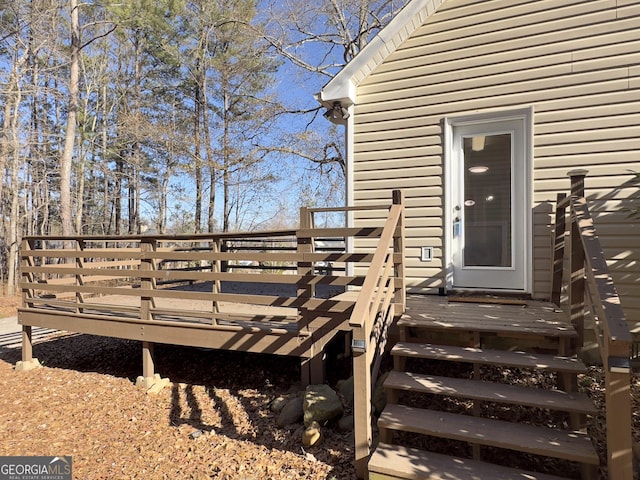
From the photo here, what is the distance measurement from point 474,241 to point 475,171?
86 centimetres

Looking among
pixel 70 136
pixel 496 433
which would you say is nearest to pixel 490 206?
pixel 496 433

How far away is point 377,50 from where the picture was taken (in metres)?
4.84

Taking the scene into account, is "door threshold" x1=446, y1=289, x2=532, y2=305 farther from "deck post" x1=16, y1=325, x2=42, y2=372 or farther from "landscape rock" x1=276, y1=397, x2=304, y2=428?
"deck post" x1=16, y1=325, x2=42, y2=372

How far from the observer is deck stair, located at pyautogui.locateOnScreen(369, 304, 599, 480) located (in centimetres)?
217

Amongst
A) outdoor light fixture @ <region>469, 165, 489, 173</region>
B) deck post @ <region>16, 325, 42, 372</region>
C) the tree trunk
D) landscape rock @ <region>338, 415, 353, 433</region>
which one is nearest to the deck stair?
landscape rock @ <region>338, 415, 353, 433</region>

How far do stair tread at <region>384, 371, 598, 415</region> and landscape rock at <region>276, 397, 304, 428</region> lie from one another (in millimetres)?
986

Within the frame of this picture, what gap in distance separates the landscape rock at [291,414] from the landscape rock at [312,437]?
33 cm

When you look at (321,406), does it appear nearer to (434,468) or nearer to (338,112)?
(434,468)

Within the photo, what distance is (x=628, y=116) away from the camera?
12.8 ft

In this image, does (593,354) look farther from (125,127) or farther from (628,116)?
(125,127)

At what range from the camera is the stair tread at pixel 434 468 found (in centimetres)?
212

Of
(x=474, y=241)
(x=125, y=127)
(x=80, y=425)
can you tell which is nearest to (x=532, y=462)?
(x=474, y=241)

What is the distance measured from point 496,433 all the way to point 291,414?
5.64ft

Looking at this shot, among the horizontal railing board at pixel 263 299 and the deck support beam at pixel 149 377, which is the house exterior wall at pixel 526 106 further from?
the deck support beam at pixel 149 377
